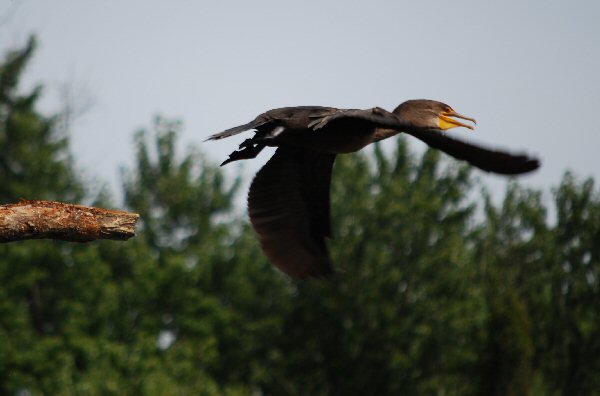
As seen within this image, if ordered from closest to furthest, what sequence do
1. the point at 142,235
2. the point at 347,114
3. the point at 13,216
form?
1. the point at 13,216
2. the point at 347,114
3. the point at 142,235

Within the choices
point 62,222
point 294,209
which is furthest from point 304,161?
point 62,222

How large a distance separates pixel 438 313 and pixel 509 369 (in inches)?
88.7

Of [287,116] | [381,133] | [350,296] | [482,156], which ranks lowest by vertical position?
[350,296]

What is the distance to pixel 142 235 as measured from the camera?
1518 inches

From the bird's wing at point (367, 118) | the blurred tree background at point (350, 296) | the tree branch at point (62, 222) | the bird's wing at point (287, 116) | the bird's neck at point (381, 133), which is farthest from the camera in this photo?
the blurred tree background at point (350, 296)

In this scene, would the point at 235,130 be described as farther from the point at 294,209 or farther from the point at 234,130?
the point at 294,209

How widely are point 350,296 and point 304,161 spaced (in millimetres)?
26519

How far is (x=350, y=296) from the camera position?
116ft

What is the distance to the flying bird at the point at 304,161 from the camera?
27.0 ft

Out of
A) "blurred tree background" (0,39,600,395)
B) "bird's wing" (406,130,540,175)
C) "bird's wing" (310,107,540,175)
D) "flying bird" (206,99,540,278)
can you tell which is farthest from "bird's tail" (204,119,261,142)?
"blurred tree background" (0,39,600,395)

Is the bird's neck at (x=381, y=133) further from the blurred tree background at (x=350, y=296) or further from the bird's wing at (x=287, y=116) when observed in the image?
the blurred tree background at (x=350, y=296)

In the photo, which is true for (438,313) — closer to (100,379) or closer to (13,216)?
(100,379)

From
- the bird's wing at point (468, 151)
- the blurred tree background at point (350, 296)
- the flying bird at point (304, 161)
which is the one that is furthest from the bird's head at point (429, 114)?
the blurred tree background at point (350, 296)

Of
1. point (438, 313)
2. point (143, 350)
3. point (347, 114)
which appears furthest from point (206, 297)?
Answer: point (347, 114)
